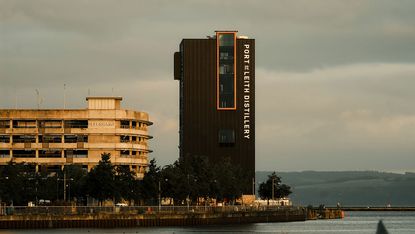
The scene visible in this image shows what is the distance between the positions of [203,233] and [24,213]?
33.7 meters

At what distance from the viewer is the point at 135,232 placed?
176750mm

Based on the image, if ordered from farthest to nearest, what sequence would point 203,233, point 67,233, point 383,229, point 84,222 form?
point 84,222 → point 203,233 → point 67,233 → point 383,229

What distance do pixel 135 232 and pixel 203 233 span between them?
39.0ft

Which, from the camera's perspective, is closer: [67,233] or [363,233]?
[67,233]

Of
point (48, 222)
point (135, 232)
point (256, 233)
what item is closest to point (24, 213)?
point (48, 222)

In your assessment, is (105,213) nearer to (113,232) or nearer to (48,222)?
(48,222)

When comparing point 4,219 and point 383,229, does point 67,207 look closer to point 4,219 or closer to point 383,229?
point 4,219

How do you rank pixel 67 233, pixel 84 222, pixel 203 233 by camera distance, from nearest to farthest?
pixel 67 233 < pixel 203 233 < pixel 84 222

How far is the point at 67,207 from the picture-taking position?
19812 centimetres

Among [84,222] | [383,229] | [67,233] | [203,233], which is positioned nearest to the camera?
[383,229]

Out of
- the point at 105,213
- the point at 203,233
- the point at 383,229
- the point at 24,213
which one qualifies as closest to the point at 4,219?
the point at 24,213

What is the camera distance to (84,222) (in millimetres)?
192500

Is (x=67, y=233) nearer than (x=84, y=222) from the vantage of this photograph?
Yes

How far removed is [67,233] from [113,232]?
29.5ft
